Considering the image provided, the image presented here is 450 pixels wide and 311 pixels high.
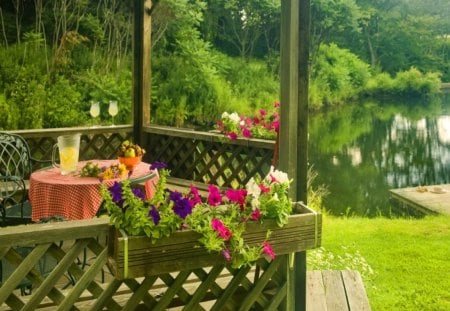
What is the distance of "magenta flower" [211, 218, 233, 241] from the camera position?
180 cm

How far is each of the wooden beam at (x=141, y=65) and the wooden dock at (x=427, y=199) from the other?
152 inches

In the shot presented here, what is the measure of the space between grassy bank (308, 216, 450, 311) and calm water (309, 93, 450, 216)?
1.29 metres

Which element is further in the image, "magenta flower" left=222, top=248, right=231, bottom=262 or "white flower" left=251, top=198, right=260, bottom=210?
"white flower" left=251, top=198, right=260, bottom=210

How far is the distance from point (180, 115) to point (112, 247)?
1049cm

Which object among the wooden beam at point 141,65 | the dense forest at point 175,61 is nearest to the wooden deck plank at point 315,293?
the wooden beam at point 141,65

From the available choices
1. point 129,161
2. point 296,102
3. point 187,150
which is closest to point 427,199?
point 187,150

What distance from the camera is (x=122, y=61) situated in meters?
11.1

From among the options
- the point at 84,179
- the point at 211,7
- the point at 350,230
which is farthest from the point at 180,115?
the point at 84,179

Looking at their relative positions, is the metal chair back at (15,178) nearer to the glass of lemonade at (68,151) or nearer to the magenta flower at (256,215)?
the glass of lemonade at (68,151)

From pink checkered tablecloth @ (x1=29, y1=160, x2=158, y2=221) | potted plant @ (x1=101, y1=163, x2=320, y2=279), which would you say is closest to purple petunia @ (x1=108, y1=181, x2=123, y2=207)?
potted plant @ (x1=101, y1=163, x2=320, y2=279)

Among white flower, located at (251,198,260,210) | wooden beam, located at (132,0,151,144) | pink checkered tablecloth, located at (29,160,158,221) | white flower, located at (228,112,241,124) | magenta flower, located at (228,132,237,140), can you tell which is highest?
wooden beam, located at (132,0,151,144)

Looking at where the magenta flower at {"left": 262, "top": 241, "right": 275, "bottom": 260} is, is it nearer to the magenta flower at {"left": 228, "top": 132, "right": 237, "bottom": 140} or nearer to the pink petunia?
the pink petunia

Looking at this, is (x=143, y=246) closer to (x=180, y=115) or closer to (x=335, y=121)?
(x=180, y=115)

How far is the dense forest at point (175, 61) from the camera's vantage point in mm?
9656
